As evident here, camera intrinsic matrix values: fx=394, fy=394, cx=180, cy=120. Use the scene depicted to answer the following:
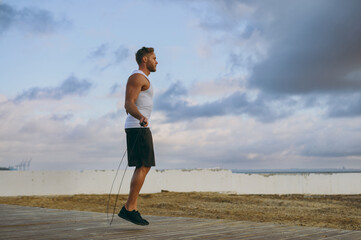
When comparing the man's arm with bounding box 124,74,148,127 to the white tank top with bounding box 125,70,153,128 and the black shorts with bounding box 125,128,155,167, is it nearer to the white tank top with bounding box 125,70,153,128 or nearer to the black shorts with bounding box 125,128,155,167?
the white tank top with bounding box 125,70,153,128

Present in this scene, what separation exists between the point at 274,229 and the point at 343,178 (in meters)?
16.7

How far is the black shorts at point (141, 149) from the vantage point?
3059 mm

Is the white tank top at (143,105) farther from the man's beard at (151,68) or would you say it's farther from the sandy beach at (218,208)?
the sandy beach at (218,208)

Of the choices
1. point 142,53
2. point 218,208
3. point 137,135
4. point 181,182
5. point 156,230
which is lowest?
point 218,208

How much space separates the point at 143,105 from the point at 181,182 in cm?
1266

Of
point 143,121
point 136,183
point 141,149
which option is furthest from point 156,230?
point 143,121

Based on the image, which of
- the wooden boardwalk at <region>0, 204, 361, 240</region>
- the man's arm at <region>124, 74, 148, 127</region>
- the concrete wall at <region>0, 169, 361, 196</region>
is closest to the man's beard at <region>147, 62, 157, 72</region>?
the man's arm at <region>124, 74, 148, 127</region>

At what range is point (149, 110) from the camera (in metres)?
3.22

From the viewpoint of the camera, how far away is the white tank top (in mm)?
3139

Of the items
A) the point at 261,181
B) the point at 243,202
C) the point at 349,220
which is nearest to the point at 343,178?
the point at 261,181

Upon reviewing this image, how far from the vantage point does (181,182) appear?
15.6 metres

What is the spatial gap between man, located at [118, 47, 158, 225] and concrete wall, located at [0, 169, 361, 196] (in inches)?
425

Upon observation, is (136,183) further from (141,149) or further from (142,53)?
(142,53)

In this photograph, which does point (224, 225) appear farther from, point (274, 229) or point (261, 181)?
point (261, 181)
